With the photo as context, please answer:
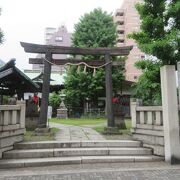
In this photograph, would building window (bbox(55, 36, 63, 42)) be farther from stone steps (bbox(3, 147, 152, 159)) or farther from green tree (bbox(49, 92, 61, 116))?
stone steps (bbox(3, 147, 152, 159))

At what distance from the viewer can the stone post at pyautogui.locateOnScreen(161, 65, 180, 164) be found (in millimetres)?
8664

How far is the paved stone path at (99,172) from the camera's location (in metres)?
7.10

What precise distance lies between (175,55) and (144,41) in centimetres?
187

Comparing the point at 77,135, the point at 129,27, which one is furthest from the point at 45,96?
the point at 129,27

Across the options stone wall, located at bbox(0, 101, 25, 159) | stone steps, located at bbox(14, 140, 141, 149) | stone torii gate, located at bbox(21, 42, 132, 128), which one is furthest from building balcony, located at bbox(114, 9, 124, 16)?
stone steps, located at bbox(14, 140, 141, 149)

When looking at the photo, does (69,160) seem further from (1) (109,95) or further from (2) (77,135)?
(1) (109,95)

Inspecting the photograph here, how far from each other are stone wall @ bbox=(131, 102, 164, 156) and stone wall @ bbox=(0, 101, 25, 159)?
434 centimetres

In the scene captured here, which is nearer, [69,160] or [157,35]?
[69,160]

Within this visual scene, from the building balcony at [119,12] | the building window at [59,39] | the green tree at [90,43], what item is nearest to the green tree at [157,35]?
the green tree at [90,43]

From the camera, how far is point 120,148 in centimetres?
971

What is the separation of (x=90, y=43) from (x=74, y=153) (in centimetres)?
2004

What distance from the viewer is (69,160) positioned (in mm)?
8703

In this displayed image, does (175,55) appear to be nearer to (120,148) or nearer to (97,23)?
(120,148)

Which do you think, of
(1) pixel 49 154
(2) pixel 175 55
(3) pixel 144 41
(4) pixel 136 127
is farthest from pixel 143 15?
(1) pixel 49 154
